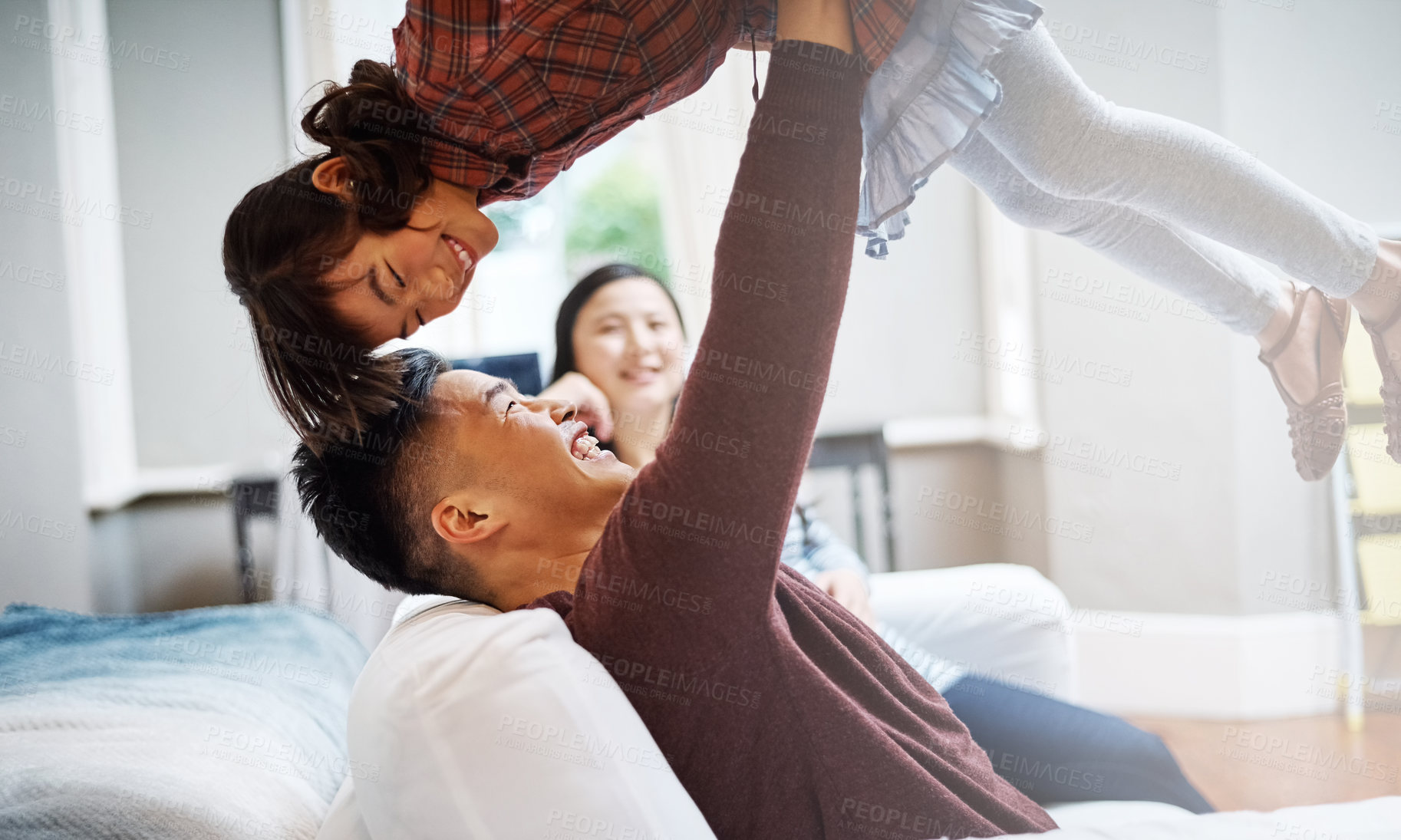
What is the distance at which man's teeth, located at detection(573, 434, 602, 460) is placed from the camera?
3.09ft

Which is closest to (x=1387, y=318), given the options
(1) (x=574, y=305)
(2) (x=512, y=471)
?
(2) (x=512, y=471)

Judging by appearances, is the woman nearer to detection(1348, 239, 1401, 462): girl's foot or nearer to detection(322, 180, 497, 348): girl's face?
detection(322, 180, 497, 348): girl's face

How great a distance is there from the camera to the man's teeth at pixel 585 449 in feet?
3.09

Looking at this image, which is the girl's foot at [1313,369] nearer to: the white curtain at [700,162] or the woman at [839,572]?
the woman at [839,572]

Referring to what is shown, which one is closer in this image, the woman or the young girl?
the young girl

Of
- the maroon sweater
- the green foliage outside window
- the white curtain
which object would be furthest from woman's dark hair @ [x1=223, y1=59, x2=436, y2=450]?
the green foliage outside window

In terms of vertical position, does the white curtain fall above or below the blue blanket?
above

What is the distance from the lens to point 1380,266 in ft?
2.62

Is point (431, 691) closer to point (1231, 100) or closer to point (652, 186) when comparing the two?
point (1231, 100)

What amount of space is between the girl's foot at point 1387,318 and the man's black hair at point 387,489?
0.94m

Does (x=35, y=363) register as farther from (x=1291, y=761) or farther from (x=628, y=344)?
(x=1291, y=761)

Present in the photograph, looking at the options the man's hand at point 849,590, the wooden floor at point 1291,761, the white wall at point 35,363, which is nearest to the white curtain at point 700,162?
the man's hand at point 849,590

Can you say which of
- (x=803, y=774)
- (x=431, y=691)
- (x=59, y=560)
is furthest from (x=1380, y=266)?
(x=59, y=560)

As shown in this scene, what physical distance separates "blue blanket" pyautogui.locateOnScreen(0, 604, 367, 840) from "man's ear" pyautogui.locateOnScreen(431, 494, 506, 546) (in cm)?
25
